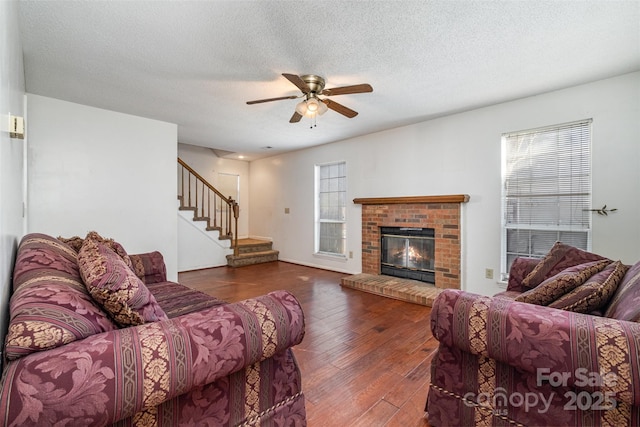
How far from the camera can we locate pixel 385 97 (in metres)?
3.21

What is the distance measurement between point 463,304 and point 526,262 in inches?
66.8

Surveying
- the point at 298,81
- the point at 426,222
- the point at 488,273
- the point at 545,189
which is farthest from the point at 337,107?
the point at 488,273

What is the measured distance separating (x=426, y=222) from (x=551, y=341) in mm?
3076

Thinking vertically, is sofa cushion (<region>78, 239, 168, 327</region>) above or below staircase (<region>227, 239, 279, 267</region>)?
above

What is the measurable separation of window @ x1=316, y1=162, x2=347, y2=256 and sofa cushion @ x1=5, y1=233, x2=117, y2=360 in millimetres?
4394

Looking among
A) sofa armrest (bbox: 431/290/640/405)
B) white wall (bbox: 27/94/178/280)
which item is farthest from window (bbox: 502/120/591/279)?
white wall (bbox: 27/94/178/280)

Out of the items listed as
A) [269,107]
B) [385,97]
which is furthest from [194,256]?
[385,97]

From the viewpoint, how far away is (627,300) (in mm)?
1241

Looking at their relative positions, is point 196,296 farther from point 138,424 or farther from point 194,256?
point 194,256

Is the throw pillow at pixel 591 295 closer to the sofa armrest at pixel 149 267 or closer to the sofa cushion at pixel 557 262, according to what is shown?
the sofa cushion at pixel 557 262

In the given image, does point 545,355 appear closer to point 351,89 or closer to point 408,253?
point 351,89

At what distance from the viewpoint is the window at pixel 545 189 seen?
296 centimetres

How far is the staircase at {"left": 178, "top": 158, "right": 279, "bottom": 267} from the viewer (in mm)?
5773

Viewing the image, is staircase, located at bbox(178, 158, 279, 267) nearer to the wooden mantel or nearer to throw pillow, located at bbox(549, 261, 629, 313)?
the wooden mantel
